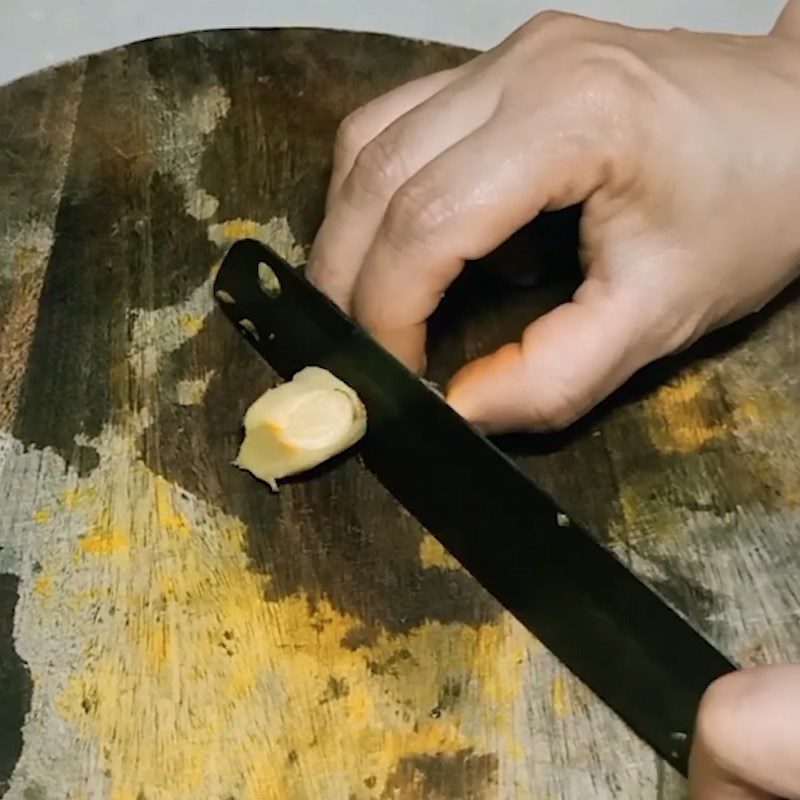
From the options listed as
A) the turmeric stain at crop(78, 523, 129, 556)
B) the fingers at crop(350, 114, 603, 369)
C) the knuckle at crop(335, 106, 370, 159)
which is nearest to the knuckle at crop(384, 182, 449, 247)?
the fingers at crop(350, 114, 603, 369)

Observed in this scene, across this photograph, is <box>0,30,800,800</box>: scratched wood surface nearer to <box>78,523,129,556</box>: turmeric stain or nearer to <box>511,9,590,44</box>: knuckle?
<box>78,523,129,556</box>: turmeric stain

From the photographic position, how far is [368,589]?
2.37ft

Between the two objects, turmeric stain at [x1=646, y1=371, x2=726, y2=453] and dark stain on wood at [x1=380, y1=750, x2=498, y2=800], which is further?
turmeric stain at [x1=646, y1=371, x2=726, y2=453]

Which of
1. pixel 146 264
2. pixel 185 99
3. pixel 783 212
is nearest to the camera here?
pixel 783 212

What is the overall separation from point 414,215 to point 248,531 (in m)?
0.21

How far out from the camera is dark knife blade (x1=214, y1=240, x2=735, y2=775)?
0.65 metres

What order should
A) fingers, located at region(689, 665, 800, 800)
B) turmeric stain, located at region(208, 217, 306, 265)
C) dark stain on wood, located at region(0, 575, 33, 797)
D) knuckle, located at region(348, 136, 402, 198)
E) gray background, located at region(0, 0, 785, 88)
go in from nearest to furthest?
fingers, located at region(689, 665, 800, 800) → dark stain on wood, located at region(0, 575, 33, 797) → knuckle, located at region(348, 136, 402, 198) → turmeric stain, located at region(208, 217, 306, 265) → gray background, located at region(0, 0, 785, 88)

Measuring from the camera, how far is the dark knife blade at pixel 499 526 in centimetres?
65

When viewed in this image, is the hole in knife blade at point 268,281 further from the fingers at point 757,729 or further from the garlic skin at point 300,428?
the fingers at point 757,729

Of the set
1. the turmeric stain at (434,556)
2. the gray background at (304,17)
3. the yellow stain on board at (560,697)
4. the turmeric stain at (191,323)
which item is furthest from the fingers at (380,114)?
the gray background at (304,17)

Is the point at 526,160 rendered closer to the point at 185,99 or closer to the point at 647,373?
the point at 647,373

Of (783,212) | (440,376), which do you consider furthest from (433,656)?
(783,212)

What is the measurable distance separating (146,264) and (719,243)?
39cm

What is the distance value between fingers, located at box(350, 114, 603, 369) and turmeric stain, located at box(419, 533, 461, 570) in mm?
143
